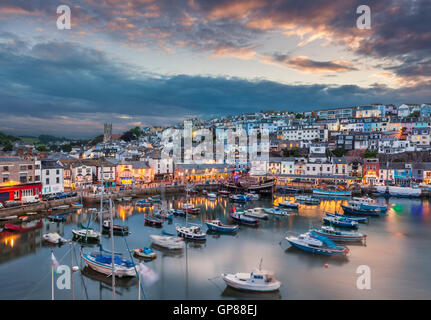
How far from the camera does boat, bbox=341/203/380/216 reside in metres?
26.4

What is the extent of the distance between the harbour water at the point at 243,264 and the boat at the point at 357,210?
8.80ft

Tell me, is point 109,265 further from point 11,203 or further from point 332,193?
point 332,193

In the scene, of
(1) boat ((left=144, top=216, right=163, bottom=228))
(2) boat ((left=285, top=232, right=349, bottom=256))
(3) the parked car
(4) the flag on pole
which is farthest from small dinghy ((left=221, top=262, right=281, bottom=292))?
(3) the parked car

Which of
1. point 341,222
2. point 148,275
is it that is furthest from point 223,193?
point 148,275

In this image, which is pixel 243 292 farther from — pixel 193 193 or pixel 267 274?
pixel 193 193

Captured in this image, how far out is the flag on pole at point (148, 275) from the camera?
1272 cm

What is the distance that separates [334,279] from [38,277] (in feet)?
42.9

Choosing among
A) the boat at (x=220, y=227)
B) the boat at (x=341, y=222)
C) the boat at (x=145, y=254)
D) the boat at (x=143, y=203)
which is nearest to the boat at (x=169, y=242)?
the boat at (x=145, y=254)

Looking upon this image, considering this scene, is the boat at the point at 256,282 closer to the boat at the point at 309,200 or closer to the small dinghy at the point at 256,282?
the small dinghy at the point at 256,282

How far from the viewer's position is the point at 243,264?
1478cm

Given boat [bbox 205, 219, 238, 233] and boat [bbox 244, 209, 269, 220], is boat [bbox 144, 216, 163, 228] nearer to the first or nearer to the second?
boat [bbox 205, 219, 238, 233]

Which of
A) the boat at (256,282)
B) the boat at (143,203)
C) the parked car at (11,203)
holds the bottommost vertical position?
the boat at (256,282)

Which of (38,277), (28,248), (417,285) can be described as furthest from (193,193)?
(417,285)

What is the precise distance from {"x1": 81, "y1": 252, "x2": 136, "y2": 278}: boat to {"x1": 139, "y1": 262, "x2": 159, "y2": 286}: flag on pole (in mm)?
478
